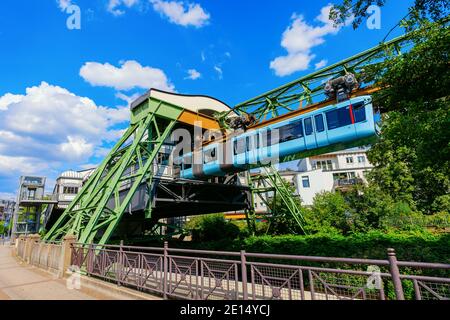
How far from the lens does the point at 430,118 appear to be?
5.54m

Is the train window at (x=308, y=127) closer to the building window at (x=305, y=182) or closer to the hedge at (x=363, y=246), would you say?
the hedge at (x=363, y=246)

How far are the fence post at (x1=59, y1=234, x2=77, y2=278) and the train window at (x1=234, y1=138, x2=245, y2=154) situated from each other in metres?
8.00

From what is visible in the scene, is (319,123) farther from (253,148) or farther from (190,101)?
(190,101)

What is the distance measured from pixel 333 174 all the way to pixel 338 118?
1339 inches

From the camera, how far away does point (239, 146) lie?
1248 cm

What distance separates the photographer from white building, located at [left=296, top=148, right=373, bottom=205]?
39.5 metres

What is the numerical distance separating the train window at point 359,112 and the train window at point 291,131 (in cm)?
218

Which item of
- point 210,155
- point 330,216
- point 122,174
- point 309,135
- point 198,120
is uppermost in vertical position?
point 198,120

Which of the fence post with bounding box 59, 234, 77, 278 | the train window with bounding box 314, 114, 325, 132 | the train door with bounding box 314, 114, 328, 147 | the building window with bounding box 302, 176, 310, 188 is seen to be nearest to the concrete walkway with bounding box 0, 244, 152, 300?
the fence post with bounding box 59, 234, 77, 278

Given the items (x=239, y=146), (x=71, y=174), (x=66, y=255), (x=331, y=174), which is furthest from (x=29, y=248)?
(x=331, y=174)

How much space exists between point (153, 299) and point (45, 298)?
3224 mm

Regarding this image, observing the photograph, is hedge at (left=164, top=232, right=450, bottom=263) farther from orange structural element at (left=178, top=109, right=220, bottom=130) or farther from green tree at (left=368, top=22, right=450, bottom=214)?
orange structural element at (left=178, top=109, right=220, bottom=130)
